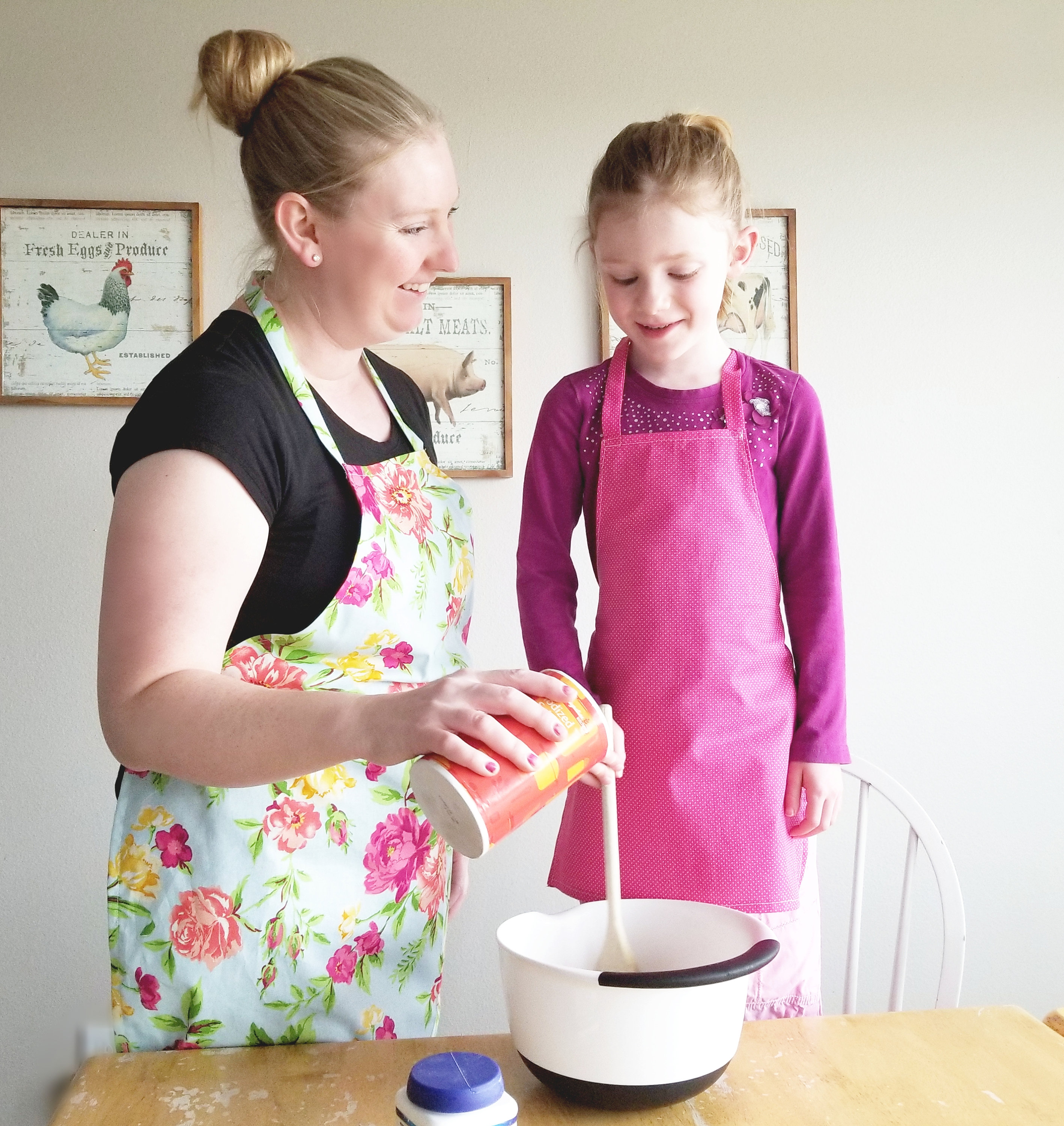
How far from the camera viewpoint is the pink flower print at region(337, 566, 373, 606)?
0.99 metres

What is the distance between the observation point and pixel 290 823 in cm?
96

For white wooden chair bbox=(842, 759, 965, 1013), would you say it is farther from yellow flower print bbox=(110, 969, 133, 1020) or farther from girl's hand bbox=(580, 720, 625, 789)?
yellow flower print bbox=(110, 969, 133, 1020)

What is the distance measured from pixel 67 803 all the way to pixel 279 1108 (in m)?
1.30

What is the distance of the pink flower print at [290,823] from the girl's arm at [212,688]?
0.43 feet

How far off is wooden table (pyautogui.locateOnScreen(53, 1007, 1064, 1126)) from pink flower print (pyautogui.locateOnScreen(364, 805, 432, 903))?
0.51 ft

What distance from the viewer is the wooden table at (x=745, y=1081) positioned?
766mm

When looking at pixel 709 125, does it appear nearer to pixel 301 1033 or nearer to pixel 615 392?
pixel 615 392

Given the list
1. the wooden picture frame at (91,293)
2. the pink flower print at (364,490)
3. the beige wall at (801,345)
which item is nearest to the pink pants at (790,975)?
the pink flower print at (364,490)

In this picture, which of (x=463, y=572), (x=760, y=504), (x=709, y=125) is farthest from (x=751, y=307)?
(x=463, y=572)

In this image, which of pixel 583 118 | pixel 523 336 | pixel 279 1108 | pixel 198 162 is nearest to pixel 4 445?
pixel 198 162

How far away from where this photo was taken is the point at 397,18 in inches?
76.0

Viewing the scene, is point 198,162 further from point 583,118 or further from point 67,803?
point 67,803

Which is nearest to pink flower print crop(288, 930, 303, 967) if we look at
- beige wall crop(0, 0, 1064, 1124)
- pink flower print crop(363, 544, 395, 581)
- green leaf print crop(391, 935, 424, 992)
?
green leaf print crop(391, 935, 424, 992)

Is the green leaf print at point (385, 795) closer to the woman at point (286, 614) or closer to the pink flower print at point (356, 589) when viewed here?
the woman at point (286, 614)
